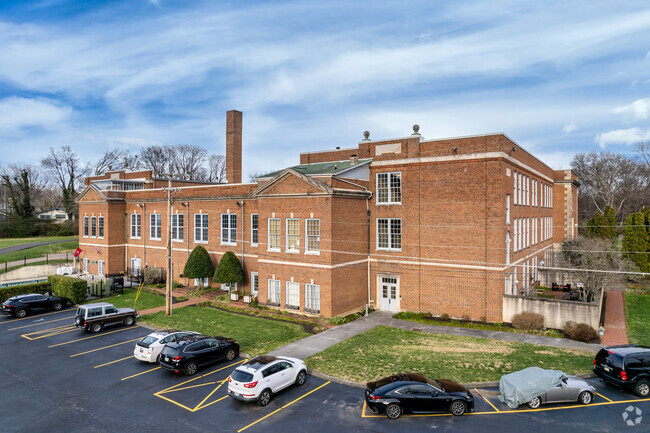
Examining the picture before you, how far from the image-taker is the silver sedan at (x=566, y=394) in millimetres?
14625

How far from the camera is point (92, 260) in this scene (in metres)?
44.7

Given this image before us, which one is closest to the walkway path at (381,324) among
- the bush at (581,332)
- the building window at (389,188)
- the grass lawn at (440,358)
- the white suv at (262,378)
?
the bush at (581,332)

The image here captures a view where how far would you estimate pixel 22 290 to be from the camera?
1293 inches

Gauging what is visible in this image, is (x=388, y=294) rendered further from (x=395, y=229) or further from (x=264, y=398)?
(x=264, y=398)

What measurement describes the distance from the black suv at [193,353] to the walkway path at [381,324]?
2520mm

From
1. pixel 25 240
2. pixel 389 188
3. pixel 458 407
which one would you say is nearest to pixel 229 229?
pixel 389 188

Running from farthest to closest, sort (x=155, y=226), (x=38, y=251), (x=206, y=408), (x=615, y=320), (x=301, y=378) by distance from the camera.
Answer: (x=38, y=251) → (x=155, y=226) → (x=615, y=320) → (x=301, y=378) → (x=206, y=408)

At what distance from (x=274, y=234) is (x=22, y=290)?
864 inches

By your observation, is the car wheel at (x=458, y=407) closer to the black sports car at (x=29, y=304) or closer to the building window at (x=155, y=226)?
the black sports car at (x=29, y=304)

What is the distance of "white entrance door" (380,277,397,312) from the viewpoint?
97.2 feet

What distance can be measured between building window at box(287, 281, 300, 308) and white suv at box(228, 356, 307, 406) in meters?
11.7

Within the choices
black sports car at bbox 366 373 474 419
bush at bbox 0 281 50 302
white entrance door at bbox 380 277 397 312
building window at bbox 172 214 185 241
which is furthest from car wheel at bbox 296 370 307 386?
bush at bbox 0 281 50 302

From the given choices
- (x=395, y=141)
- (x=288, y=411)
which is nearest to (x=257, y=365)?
(x=288, y=411)

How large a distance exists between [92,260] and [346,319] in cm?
3295
